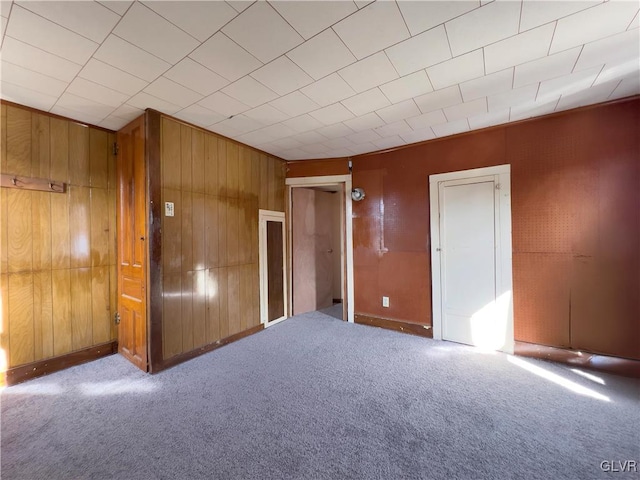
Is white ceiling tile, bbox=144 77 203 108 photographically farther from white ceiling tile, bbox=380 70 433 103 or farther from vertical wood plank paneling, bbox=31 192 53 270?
white ceiling tile, bbox=380 70 433 103

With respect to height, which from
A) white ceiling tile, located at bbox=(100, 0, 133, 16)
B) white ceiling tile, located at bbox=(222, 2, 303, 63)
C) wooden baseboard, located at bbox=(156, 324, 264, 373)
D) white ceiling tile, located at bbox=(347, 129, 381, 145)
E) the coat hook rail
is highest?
white ceiling tile, located at bbox=(347, 129, 381, 145)

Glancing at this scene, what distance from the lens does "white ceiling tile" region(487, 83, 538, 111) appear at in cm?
213

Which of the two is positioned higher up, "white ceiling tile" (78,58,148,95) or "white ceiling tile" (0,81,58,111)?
"white ceiling tile" (78,58,148,95)

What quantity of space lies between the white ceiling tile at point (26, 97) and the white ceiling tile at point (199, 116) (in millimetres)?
957

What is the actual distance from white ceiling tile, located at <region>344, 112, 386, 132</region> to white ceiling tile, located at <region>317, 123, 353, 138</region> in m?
0.06

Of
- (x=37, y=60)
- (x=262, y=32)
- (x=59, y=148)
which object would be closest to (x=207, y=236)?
(x=59, y=148)

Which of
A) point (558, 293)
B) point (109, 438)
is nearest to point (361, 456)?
point (109, 438)

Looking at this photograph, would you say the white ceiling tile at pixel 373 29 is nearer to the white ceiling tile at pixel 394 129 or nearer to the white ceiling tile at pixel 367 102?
the white ceiling tile at pixel 367 102

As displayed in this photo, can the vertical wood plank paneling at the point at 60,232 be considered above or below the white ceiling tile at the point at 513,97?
below

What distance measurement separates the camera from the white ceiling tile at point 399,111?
2352 mm

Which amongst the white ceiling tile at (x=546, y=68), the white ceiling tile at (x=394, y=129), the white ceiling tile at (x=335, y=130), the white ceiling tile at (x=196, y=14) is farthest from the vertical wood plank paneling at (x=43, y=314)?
the white ceiling tile at (x=546, y=68)

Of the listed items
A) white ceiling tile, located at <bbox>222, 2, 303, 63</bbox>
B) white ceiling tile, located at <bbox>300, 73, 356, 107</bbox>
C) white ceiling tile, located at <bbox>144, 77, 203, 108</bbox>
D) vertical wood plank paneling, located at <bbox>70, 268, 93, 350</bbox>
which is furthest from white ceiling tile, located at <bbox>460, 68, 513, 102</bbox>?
vertical wood plank paneling, located at <bbox>70, 268, 93, 350</bbox>

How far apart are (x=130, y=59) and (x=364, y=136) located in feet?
7.38

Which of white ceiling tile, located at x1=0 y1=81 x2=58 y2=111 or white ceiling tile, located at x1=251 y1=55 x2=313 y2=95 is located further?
white ceiling tile, located at x1=0 y1=81 x2=58 y2=111
